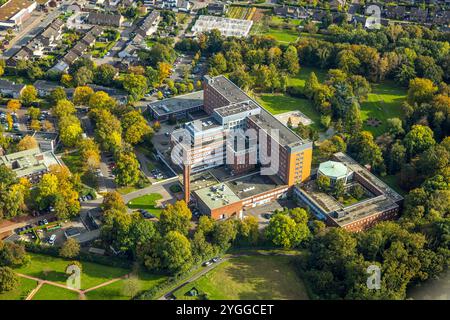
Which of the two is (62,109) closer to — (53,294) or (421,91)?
(53,294)

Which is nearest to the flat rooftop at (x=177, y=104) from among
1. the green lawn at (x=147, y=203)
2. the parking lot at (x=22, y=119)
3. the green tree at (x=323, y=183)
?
the parking lot at (x=22, y=119)

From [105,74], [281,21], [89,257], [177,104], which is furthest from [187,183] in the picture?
[281,21]

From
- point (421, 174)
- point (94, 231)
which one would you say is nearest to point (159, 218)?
point (94, 231)

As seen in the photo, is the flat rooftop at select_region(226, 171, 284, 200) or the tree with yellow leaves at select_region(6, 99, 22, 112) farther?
the tree with yellow leaves at select_region(6, 99, 22, 112)

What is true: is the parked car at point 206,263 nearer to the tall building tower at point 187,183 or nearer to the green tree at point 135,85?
the tall building tower at point 187,183

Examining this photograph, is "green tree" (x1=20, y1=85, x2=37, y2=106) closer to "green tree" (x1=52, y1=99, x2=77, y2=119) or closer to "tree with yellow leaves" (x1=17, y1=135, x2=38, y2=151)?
"green tree" (x1=52, y1=99, x2=77, y2=119)

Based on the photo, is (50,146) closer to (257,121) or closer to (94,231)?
(94,231)

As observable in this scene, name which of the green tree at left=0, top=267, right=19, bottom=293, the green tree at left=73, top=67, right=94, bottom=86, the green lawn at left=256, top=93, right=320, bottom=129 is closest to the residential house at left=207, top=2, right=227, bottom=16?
the green lawn at left=256, top=93, right=320, bottom=129
